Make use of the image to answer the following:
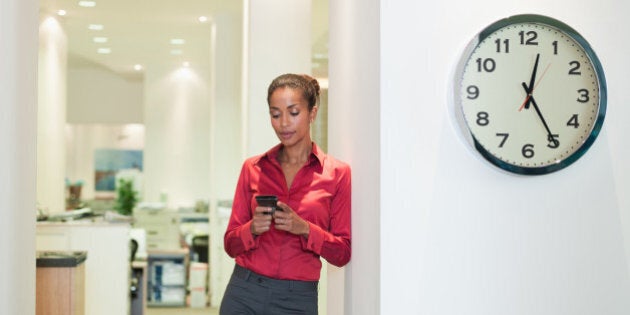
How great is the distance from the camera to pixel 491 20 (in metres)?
2.58

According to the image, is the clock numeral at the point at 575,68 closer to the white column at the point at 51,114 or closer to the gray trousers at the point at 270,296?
the gray trousers at the point at 270,296

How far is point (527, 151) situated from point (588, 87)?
28 centimetres

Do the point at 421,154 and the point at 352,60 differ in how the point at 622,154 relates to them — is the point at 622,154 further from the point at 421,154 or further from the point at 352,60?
the point at 352,60

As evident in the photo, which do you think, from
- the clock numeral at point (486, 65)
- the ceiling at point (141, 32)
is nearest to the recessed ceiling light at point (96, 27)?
the ceiling at point (141, 32)

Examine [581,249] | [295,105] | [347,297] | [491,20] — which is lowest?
[347,297]

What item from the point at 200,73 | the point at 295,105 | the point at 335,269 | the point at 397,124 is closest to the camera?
the point at 397,124

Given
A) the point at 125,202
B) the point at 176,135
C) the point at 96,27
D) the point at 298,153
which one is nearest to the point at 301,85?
the point at 298,153

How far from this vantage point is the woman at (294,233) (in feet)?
9.86

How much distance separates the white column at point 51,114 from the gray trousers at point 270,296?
662 centimetres

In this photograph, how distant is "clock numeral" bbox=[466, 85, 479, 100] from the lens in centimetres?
255

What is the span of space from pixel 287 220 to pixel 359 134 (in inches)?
15.2

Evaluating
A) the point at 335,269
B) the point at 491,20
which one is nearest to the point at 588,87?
the point at 491,20

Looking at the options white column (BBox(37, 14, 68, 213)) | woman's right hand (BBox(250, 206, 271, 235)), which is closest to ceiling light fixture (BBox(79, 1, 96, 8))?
white column (BBox(37, 14, 68, 213))

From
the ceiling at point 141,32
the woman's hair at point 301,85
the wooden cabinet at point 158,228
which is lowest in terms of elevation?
the wooden cabinet at point 158,228
